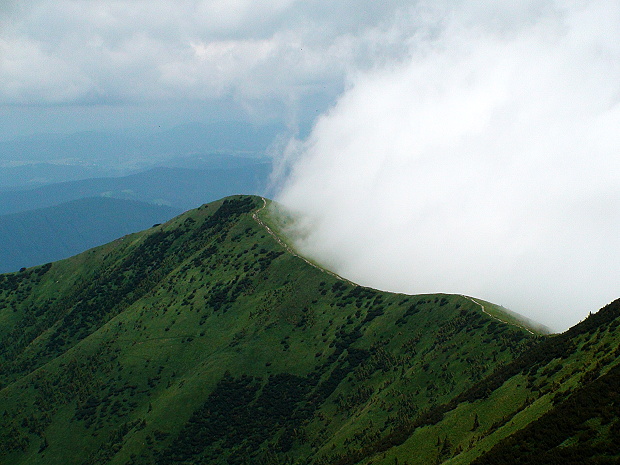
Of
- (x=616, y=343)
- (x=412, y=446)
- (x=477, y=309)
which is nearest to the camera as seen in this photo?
(x=616, y=343)

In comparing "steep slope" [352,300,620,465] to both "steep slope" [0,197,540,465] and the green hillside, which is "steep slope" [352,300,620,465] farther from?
"steep slope" [0,197,540,465]

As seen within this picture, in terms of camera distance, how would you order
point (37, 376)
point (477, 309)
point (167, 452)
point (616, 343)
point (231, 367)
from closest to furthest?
1. point (616, 343)
2. point (477, 309)
3. point (167, 452)
4. point (231, 367)
5. point (37, 376)

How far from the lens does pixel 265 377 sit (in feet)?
489

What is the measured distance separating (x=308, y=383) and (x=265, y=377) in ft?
55.3

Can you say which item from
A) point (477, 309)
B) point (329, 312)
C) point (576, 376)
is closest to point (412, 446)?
point (576, 376)

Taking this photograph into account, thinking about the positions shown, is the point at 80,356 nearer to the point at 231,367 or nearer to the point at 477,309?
the point at 231,367

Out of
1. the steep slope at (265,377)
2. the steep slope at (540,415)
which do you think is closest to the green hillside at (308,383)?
the steep slope at (540,415)

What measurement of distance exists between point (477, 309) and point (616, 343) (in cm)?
5470

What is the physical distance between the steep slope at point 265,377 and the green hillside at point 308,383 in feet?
1.46

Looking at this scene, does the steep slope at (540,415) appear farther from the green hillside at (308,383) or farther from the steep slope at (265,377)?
the steep slope at (265,377)

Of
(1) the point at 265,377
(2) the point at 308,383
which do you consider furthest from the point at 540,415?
(1) the point at 265,377

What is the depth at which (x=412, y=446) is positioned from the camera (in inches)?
3054

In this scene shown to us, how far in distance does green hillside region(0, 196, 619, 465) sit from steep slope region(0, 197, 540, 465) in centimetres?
44

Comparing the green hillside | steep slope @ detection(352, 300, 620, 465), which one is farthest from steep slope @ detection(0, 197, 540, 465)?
steep slope @ detection(352, 300, 620, 465)
